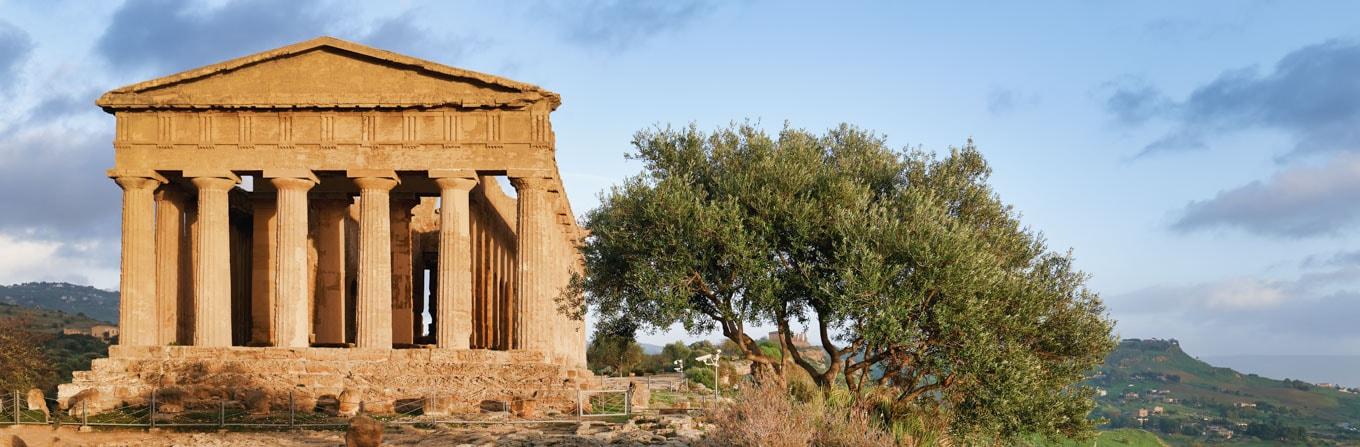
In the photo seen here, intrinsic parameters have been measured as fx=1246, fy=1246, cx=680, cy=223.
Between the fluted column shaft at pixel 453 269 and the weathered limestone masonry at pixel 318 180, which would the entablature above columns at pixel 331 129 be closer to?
the weathered limestone masonry at pixel 318 180

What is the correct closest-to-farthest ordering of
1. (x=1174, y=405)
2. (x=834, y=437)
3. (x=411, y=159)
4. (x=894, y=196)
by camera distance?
(x=834, y=437)
(x=894, y=196)
(x=411, y=159)
(x=1174, y=405)

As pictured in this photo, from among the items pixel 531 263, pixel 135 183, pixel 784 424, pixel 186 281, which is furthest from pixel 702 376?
pixel 784 424

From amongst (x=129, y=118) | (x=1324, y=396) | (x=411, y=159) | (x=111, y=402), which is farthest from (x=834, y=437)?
(x=1324, y=396)

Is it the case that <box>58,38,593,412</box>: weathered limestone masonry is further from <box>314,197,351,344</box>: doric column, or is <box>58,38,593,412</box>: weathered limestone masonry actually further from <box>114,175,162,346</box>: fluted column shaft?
<box>314,197,351,344</box>: doric column

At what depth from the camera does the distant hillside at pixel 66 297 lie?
141000mm

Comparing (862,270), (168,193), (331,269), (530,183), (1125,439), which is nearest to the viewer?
(862,270)

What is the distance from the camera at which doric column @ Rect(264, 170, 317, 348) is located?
30.9 m

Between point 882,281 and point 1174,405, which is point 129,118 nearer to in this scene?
point 882,281

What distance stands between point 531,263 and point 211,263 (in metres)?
8.13

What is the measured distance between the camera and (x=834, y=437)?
17.3 metres

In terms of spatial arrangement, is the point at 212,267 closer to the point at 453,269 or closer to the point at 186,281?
the point at 186,281

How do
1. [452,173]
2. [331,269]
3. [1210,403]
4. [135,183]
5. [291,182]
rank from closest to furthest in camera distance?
[452,173]
[291,182]
[135,183]
[331,269]
[1210,403]

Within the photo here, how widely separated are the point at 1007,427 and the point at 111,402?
20.2 m

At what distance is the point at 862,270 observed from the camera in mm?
21828
